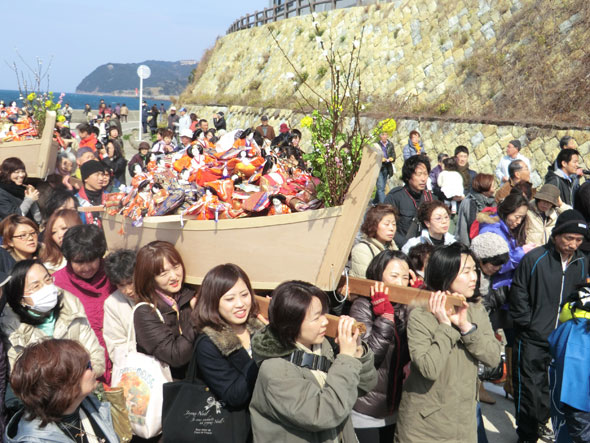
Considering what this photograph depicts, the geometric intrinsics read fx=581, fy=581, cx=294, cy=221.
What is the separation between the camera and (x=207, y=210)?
390 cm

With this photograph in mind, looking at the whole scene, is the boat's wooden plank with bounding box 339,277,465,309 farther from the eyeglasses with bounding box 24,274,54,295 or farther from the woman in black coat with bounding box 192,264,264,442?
the eyeglasses with bounding box 24,274,54,295

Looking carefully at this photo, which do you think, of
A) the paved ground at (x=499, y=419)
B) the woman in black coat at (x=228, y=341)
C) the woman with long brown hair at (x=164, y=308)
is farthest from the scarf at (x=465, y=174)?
→ the woman in black coat at (x=228, y=341)

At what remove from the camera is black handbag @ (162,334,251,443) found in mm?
3002

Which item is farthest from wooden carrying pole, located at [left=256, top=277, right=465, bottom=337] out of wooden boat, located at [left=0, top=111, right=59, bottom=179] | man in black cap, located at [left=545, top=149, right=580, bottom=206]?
wooden boat, located at [left=0, top=111, right=59, bottom=179]

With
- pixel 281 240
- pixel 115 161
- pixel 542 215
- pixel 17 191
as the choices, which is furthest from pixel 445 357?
pixel 115 161

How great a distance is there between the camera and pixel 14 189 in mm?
6402

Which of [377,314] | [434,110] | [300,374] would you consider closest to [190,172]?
[377,314]

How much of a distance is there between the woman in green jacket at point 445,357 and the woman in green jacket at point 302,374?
2.07 feet

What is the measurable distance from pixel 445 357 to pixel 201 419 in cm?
138

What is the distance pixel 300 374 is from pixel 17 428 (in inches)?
52.3

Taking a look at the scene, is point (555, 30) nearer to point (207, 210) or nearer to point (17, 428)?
point (207, 210)

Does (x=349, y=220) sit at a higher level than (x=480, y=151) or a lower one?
lower

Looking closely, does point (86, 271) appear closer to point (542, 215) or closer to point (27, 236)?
point (27, 236)

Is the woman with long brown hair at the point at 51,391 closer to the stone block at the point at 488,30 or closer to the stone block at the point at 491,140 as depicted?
the stone block at the point at 491,140
